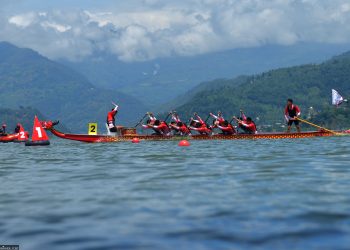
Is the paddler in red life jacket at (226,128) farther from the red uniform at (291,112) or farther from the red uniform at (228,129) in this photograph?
the red uniform at (291,112)

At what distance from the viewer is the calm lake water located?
8.73 m

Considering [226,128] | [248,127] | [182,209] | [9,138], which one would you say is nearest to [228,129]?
[226,128]

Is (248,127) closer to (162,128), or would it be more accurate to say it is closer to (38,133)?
(162,128)

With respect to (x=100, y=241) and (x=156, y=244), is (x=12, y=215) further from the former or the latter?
(x=156, y=244)

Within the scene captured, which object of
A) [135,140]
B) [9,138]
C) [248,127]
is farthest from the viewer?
[9,138]

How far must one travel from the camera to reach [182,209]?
1116 cm

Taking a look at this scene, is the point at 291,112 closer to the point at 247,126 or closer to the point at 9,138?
the point at 247,126

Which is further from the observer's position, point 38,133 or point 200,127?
point 200,127

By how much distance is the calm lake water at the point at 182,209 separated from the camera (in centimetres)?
873

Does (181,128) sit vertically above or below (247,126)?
above

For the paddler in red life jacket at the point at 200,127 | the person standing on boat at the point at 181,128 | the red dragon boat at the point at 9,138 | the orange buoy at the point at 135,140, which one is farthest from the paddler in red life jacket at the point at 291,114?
the red dragon boat at the point at 9,138

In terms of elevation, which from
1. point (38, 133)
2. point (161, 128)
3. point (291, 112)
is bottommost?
point (161, 128)

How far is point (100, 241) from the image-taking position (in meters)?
8.80

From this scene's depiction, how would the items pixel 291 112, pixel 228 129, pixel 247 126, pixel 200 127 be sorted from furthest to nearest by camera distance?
pixel 200 127
pixel 247 126
pixel 228 129
pixel 291 112
